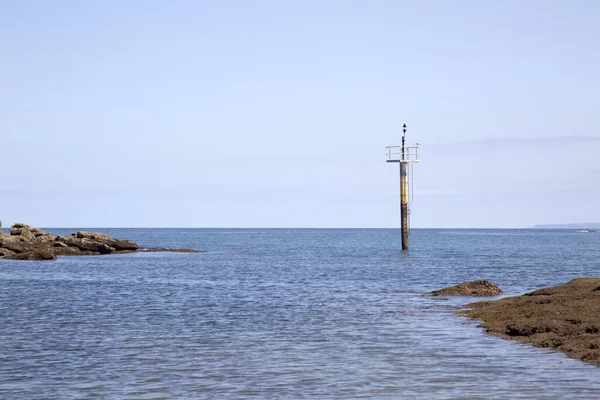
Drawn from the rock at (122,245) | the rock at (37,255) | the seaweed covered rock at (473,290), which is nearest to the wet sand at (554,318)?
the seaweed covered rock at (473,290)

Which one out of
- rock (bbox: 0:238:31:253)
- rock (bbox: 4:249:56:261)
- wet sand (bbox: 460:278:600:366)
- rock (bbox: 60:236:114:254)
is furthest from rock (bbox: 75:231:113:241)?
wet sand (bbox: 460:278:600:366)

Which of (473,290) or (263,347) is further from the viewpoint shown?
(473,290)

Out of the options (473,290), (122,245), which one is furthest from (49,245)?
(473,290)

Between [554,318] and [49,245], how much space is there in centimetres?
6603

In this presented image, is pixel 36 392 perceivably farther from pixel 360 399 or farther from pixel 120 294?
pixel 120 294

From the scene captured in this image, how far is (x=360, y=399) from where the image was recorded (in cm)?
1534

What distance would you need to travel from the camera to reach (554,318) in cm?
2420

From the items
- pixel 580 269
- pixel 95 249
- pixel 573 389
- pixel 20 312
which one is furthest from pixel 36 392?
pixel 95 249

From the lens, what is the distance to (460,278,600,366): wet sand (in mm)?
20500

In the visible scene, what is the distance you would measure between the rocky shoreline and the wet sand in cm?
5269

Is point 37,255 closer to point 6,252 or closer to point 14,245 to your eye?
point 6,252

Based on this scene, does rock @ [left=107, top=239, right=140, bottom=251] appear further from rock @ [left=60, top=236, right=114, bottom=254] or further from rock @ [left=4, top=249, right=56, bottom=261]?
rock @ [left=4, top=249, right=56, bottom=261]

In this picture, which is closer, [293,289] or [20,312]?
[20,312]

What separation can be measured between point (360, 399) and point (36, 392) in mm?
6897
